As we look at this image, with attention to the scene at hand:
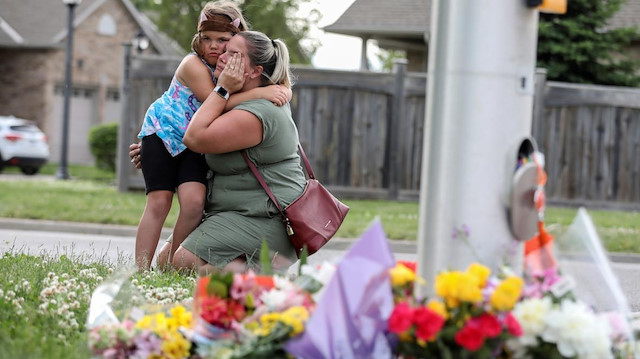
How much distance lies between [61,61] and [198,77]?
2634cm

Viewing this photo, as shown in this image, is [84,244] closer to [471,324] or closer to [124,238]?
[124,238]

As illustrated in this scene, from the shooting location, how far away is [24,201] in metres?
12.9

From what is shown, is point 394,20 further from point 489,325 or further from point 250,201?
point 489,325

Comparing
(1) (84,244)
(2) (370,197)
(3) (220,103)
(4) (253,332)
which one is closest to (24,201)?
(1) (84,244)

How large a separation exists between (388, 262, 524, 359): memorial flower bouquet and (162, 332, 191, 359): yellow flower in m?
0.69

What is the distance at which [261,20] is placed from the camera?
34906 mm

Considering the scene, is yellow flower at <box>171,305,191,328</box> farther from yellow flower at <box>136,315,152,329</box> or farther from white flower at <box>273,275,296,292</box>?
white flower at <box>273,275,296,292</box>

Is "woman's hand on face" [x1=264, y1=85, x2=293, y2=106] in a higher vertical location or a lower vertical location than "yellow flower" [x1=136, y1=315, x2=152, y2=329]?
higher

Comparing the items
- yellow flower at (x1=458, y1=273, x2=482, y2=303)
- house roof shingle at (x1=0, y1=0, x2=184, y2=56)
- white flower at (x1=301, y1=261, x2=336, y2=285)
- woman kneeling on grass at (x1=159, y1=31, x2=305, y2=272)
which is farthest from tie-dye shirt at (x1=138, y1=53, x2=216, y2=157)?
house roof shingle at (x1=0, y1=0, x2=184, y2=56)

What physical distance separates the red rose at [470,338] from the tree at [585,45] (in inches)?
684

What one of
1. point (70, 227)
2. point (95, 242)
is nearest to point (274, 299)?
point (95, 242)

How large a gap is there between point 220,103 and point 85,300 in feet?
3.93

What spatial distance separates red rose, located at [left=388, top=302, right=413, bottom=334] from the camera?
9.18ft

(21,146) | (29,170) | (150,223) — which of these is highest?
(150,223)
